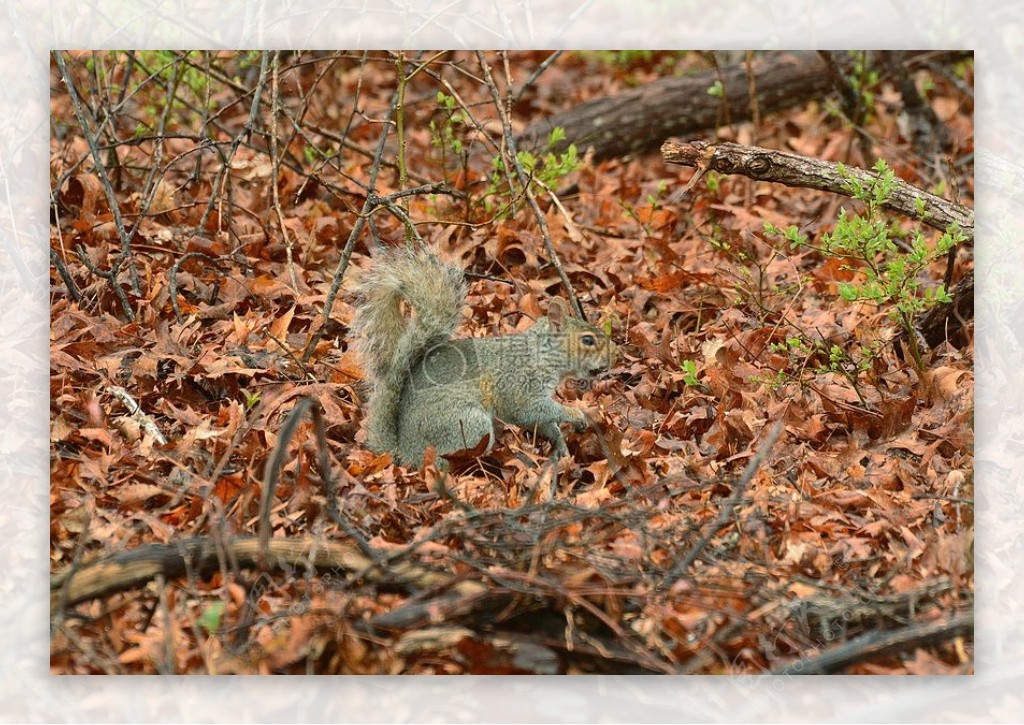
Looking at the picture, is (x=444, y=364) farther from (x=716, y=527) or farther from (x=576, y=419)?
(x=716, y=527)

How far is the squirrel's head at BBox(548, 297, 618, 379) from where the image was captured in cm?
439

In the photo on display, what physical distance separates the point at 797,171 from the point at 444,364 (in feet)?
4.64

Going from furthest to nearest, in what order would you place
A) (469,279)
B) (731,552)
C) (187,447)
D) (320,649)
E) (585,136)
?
1. (585,136)
2. (469,279)
3. (187,447)
4. (731,552)
5. (320,649)

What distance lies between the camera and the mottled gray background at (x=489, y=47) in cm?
350

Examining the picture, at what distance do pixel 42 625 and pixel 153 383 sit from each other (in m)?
0.99

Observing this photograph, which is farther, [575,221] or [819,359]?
[575,221]

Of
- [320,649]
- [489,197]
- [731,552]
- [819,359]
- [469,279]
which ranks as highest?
[489,197]

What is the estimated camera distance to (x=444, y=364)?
4.27 meters

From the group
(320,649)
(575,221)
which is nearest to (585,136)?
(575,221)

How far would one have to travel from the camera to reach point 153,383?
434 centimetres

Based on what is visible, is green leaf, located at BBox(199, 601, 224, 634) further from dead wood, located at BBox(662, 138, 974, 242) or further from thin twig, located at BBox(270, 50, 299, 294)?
dead wood, located at BBox(662, 138, 974, 242)

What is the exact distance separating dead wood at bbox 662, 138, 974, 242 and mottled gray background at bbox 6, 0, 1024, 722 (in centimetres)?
24

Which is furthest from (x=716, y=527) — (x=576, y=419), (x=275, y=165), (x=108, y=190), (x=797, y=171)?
(x=108, y=190)

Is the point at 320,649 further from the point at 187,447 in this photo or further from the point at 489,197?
the point at 489,197
